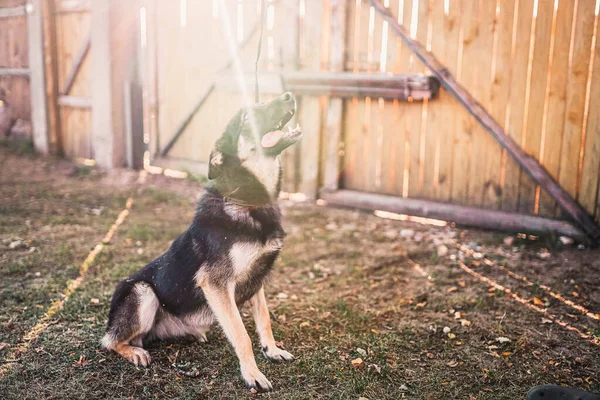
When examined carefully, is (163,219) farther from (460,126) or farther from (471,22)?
(471,22)

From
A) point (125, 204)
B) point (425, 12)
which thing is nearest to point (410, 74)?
point (425, 12)

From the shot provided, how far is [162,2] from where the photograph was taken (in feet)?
26.2

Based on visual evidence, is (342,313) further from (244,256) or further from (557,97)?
(557,97)

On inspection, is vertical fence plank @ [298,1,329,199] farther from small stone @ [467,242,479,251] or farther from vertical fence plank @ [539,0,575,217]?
vertical fence plank @ [539,0,575,217]

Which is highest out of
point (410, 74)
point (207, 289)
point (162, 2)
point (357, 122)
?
point (162, 2)

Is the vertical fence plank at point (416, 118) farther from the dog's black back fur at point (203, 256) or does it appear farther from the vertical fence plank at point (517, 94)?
the dog's black back fur at point (203, 256)

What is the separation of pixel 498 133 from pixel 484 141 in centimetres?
24

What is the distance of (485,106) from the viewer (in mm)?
5621

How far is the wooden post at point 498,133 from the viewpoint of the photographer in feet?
17.0

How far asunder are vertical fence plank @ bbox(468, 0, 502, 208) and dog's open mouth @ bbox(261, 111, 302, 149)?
3087 mm

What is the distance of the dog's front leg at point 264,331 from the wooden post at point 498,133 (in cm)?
334

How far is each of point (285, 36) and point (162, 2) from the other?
2341mm

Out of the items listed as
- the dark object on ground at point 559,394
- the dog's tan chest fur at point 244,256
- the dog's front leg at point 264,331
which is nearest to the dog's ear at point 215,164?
the dog's tan chest fur at point 244,256

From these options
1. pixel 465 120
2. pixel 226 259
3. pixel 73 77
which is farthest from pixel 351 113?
pixel 73 77
